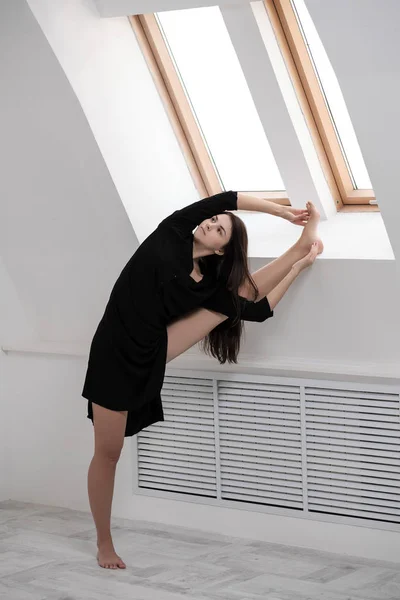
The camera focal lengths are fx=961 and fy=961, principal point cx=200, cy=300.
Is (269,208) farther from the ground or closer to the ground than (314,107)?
closer to the ground

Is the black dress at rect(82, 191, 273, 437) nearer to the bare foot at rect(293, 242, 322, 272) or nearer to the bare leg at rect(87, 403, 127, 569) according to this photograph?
the bare leg at rect(87, 403, 127, 569)

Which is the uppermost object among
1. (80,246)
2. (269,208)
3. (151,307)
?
(269,208)

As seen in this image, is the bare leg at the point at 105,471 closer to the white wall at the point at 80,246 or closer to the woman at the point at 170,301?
the woman at the point at 170,301

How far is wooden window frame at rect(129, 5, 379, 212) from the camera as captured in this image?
3811mm

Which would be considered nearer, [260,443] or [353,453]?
[353,453]

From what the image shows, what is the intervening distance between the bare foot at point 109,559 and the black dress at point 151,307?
1.92ft

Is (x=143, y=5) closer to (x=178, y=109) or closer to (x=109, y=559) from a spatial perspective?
(x=178, y=109)

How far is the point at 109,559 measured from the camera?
3824 mm

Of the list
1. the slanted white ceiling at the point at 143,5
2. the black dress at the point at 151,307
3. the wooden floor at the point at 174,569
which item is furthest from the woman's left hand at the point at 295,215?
the wooden floor at the point at 174,569

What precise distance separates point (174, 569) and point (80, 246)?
4.86 ft

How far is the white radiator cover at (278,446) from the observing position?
3766mm

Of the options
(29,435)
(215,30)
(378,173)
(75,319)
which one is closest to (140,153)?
(215,30)

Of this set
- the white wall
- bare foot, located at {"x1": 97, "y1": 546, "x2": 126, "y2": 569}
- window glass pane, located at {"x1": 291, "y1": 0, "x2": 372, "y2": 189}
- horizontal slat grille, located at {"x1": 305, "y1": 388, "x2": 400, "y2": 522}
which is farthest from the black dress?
window glass pane, located at {"x1": 291, "y1": 0, "x2": 372, "y2": 189}

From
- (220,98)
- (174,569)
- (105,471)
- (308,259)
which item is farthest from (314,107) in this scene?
(174,569)
